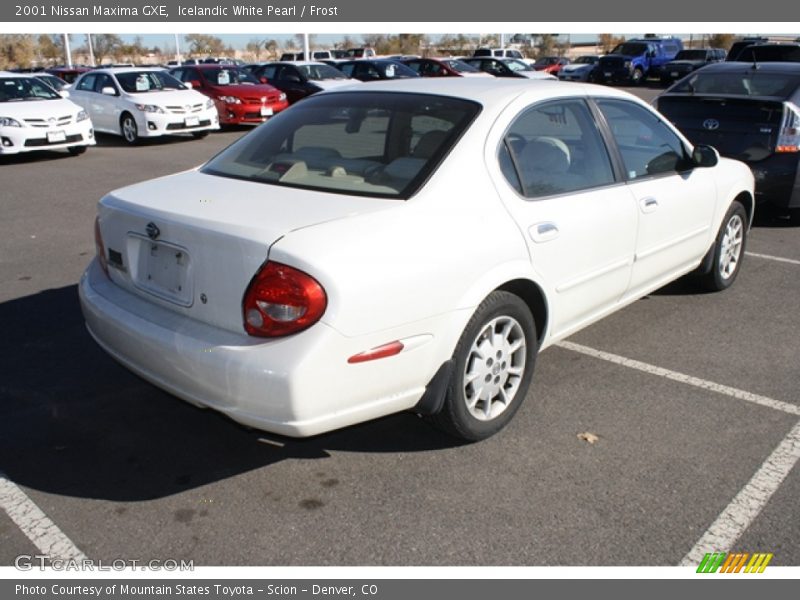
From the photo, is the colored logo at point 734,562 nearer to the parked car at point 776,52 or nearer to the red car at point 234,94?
the parked car at point 776,52

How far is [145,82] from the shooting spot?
16062 millimetres

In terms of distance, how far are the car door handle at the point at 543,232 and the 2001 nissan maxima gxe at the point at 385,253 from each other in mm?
16

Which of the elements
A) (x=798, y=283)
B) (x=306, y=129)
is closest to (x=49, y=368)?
(x=306, y=129)

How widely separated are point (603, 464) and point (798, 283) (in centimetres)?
369

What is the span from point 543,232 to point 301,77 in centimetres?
1800

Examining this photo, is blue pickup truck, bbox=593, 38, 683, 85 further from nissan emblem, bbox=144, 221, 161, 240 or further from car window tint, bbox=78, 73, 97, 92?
nissan emblem, bbox=144, 221, 161, 240

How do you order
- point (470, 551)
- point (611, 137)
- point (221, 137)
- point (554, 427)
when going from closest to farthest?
point (470, 551) < point (554, 427) < point (611, 137) < point (221, 137)

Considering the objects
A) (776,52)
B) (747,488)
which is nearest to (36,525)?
(747,488)

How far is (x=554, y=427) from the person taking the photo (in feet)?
12.6

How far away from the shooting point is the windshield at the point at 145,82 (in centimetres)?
1597

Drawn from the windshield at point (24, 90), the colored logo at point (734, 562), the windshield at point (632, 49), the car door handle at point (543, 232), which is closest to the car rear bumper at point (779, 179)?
the car door handle at point (543, 232)

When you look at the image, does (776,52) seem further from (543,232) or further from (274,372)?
(274,372)

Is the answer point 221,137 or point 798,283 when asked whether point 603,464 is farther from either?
point 221,137

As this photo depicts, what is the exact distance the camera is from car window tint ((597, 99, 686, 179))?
4523 millimetres
